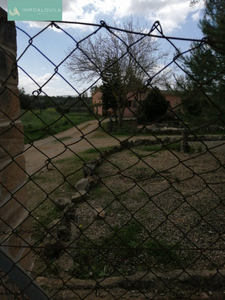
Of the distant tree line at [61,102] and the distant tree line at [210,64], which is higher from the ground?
the distant tree line at [210,64]

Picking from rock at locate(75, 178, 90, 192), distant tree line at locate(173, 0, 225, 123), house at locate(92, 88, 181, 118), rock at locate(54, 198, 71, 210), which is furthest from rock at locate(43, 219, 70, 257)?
distant tree line at locate(173, 0, 225, 123)

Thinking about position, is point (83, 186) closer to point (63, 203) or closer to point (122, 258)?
point (63, 203)

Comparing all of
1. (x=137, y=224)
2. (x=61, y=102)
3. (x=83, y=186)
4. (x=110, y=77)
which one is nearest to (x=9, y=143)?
(x=61, y=102)

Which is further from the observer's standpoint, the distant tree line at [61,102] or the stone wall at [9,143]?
the stone wall at [9,143]

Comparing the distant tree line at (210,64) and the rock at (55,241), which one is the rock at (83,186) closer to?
the rock at (55,241)

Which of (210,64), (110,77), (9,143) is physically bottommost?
(9,143)

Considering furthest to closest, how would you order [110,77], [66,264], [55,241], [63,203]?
[63,203]
[55,241]
[66,264]
[110,77]

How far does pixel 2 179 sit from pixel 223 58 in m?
4.18

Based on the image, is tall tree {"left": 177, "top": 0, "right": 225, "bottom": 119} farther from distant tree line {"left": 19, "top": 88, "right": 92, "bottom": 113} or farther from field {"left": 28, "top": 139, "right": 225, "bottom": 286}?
distant tree line {"left": 19, "top": 88, "right": 92, "bottom": 113}

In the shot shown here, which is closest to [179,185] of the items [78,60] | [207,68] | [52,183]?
[207,68]

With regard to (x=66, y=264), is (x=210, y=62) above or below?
above

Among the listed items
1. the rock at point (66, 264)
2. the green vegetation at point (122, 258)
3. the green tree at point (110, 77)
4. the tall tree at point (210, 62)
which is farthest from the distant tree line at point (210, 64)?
the rock at point (66, 264)

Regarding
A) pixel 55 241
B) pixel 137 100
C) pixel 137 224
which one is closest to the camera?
pixel 137 100

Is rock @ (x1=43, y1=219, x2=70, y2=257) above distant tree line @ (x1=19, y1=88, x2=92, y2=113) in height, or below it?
below
